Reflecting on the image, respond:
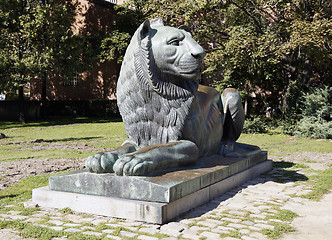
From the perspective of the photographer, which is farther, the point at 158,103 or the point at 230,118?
the point at 230,118

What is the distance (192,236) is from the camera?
134 inches

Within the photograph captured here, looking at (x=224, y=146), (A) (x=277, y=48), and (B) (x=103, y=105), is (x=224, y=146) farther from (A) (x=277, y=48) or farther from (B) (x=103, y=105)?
(B) (x=103, y=105)

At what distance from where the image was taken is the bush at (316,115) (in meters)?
14.0

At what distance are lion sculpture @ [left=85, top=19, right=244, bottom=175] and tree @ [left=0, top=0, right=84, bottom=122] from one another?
16511mm

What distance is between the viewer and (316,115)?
1493 centimetres

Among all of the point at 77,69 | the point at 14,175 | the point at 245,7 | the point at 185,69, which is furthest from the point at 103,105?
the point at 185,69

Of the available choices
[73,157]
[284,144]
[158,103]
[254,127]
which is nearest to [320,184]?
[158,103]

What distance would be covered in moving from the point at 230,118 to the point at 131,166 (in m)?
2.92

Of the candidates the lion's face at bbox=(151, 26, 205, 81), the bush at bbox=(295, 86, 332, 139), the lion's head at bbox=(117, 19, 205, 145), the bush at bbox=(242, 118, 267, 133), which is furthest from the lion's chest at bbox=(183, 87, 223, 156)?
the bush at bbox=(242, 118, 267, 133)

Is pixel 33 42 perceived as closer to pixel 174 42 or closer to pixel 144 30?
pixel 144 30

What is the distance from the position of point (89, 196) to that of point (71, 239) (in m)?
0.82

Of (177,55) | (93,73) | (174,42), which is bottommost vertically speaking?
(177,55)

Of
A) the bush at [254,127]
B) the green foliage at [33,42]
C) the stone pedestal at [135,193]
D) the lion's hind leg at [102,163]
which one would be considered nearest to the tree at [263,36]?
the bush at [254,127]

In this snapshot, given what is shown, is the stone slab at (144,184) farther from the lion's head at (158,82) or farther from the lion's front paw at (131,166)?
the lion's head at (158,82)
